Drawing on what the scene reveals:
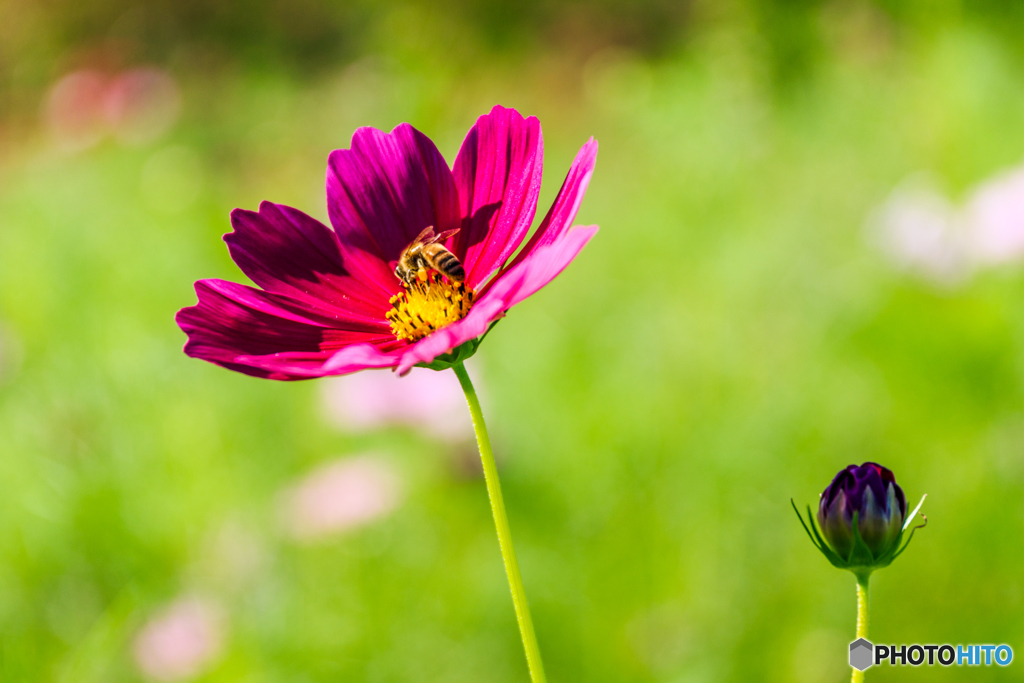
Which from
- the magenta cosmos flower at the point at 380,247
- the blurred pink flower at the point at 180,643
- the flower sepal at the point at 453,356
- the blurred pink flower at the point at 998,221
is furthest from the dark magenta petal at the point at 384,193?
the blurred pink flower at the point at 998,221

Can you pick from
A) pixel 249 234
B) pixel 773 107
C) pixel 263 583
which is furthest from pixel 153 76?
pixel 249 234

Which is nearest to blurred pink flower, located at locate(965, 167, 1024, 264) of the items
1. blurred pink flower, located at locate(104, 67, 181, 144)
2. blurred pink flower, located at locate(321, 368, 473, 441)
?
blurred pink flower, located at locate(321, 368, 473, 441)

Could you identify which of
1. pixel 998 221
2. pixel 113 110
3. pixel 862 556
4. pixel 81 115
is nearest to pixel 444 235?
pixel 862 556

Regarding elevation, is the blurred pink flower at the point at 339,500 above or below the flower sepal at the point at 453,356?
above

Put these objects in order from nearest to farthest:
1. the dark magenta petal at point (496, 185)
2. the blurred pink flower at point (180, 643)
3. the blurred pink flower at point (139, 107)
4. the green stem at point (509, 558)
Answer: the green stem at point (509, 558) → the dark magenta petal at point (496, 185) → the blurred pink flower at point (180, 643) → the blurred pink flower at point (139, 107)

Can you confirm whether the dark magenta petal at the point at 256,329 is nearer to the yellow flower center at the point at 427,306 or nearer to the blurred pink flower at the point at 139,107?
the yellow flower center at the point at 427,306

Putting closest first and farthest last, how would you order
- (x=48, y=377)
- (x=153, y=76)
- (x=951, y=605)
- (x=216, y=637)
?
(x=216, y=637) < (x=951, y=605) < (x=48, y=377) < (x=153, y=76)

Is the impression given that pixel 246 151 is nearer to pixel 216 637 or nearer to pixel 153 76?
pixel 153 76
